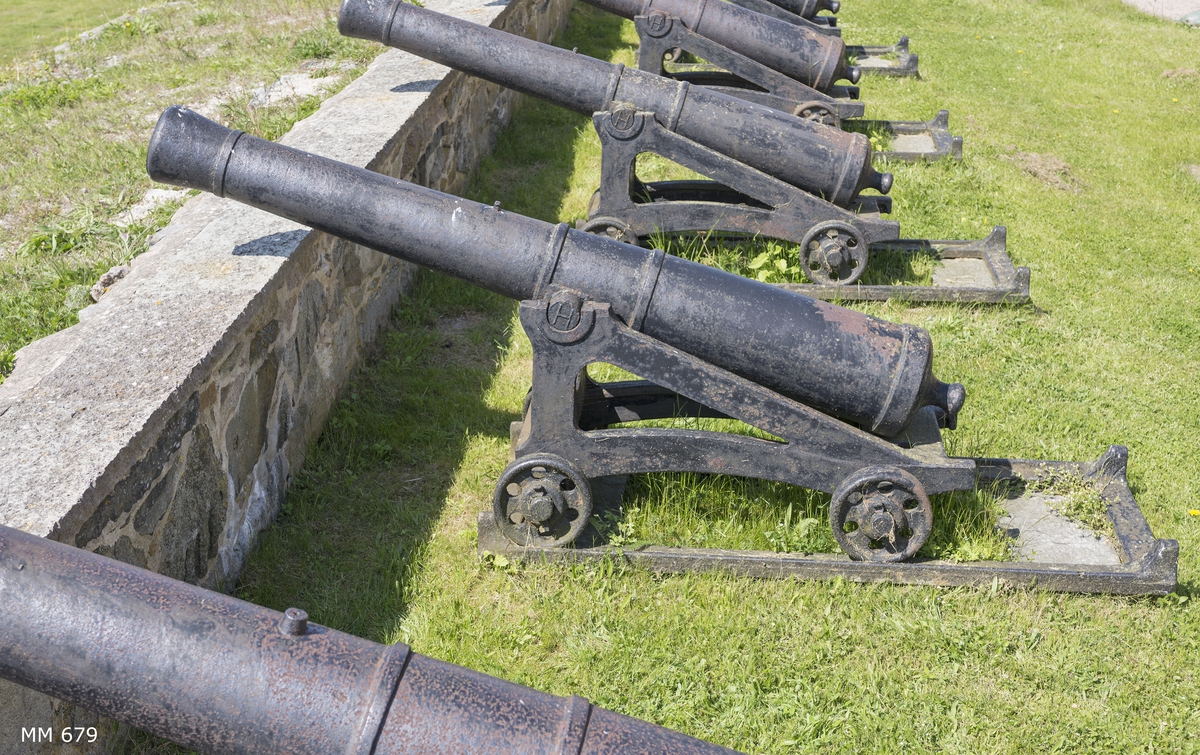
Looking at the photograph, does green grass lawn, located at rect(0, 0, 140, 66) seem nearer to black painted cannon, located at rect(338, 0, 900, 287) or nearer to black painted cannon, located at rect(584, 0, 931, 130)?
black painted cannon, located at rect(338, 0, 900, 287)

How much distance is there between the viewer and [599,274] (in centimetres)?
359

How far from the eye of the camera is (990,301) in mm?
6289

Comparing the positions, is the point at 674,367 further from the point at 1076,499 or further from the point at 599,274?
the point at 1076,499

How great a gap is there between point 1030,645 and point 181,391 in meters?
3.12

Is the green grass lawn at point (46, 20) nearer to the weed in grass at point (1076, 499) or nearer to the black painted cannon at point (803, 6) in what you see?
the black painted cannon at point (803, 6)

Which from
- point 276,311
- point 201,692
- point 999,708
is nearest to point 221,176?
point 276,311

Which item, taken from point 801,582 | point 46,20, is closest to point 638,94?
point 801,582

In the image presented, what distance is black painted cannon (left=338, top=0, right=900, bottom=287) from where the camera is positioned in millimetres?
5891

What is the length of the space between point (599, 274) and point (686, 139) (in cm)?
245

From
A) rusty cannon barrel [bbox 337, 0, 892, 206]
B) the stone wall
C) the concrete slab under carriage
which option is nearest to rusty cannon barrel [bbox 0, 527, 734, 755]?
the stone wall

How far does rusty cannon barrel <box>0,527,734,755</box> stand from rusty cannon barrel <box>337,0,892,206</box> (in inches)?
180

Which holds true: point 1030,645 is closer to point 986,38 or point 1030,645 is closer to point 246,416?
point 246,416

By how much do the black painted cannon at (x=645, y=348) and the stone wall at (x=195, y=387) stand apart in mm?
469

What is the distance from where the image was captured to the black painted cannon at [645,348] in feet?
11.7
